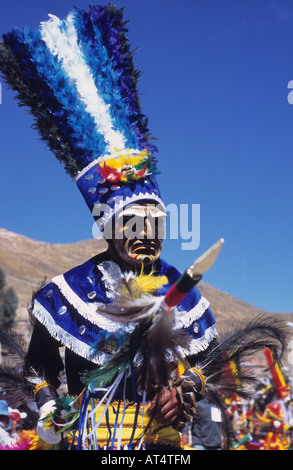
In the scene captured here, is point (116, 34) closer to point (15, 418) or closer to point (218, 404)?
point (218, 404)

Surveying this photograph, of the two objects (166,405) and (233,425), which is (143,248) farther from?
(233,425)

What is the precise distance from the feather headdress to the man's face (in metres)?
0.08

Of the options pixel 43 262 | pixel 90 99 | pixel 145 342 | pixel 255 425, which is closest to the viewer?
pixel 145 342

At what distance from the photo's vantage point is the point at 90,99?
3.31 m

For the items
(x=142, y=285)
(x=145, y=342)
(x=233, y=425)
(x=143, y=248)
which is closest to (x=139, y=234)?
(x=143, y=248)

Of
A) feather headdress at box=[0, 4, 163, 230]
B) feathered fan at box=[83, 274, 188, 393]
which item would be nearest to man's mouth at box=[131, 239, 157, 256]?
feather headdress at box=[0, 4, 163, 230]

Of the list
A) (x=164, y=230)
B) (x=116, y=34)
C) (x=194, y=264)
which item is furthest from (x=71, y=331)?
(x=116, y=34)

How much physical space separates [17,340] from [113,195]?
1.02 meters

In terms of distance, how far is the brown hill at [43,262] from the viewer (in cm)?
6825

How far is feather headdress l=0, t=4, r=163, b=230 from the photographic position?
3.08 m

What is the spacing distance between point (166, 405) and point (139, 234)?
87 cm

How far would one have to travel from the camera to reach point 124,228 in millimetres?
2947

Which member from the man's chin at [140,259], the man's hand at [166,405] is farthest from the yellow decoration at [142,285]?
the man's hand at [166,405]

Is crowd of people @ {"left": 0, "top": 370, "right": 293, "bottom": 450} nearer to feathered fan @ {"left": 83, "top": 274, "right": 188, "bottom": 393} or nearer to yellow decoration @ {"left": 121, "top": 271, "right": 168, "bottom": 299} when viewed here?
feathered fan @ {"left": 83, "top": 274, "right": 188, "bottom": 393}
